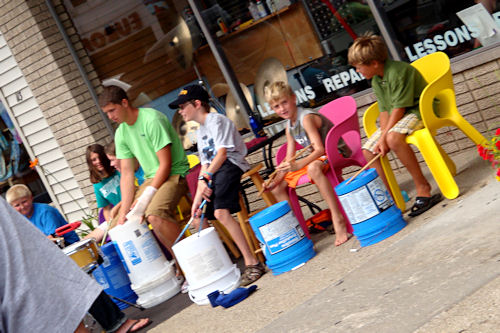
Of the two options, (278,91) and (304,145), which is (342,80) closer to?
(304,145)

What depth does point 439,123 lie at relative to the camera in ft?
15.5

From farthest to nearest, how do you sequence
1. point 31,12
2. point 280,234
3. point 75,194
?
point 75,194, point 31,12, point 280,234

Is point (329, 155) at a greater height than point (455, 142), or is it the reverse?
point (329, 155)

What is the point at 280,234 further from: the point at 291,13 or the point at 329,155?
the point at 291,13

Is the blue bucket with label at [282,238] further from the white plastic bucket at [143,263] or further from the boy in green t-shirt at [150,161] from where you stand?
the white plastic bucket at [143,263]

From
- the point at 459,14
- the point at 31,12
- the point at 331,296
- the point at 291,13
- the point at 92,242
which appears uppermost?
the point at 31,12

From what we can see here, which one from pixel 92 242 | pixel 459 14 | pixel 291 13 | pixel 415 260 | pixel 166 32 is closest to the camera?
pixel 415 260

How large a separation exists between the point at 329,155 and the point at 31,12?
15.3 ft

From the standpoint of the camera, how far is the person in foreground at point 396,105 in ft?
15.2

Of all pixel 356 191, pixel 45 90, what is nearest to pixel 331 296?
pixel 356 191

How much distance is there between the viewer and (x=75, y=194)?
28.2 feet

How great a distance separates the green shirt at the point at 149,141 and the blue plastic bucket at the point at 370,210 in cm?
177

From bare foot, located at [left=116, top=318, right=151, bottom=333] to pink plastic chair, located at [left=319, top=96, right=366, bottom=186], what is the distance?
1719 mm

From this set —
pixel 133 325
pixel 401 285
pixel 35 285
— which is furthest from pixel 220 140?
pixel 35 285
